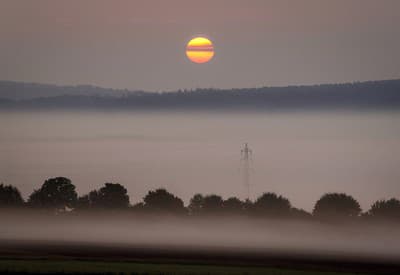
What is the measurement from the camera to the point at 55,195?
286 ft

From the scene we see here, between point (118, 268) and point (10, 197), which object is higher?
point (10, 197)

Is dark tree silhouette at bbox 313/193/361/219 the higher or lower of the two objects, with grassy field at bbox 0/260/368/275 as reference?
higher

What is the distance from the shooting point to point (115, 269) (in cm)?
5159

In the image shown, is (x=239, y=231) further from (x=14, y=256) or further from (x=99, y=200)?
(x=14, y=256)

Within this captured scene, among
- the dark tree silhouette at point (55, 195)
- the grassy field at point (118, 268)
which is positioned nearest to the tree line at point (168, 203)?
the dark tree silhouette at point (55, 195)

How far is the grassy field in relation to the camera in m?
50.6

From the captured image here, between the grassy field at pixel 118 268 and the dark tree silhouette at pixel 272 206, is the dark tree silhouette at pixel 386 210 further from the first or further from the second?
the grassy field at pixel 118 268

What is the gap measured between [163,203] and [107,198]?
4.16m

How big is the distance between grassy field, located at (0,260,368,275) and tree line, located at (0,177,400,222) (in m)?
29.1

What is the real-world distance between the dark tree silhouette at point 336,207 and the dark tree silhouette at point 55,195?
18.2m

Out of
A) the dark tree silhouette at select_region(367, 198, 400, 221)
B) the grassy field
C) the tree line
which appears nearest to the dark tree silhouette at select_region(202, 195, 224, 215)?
the tree line

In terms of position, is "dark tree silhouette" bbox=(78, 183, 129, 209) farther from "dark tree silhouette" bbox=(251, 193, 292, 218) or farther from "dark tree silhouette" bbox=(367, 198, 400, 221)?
"dark tree silhouette" bbox=(367, 198, 400, 221)

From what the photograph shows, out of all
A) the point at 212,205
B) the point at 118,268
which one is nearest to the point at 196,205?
the point at 212,205

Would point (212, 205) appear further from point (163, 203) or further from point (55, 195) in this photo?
point (55, 195)
